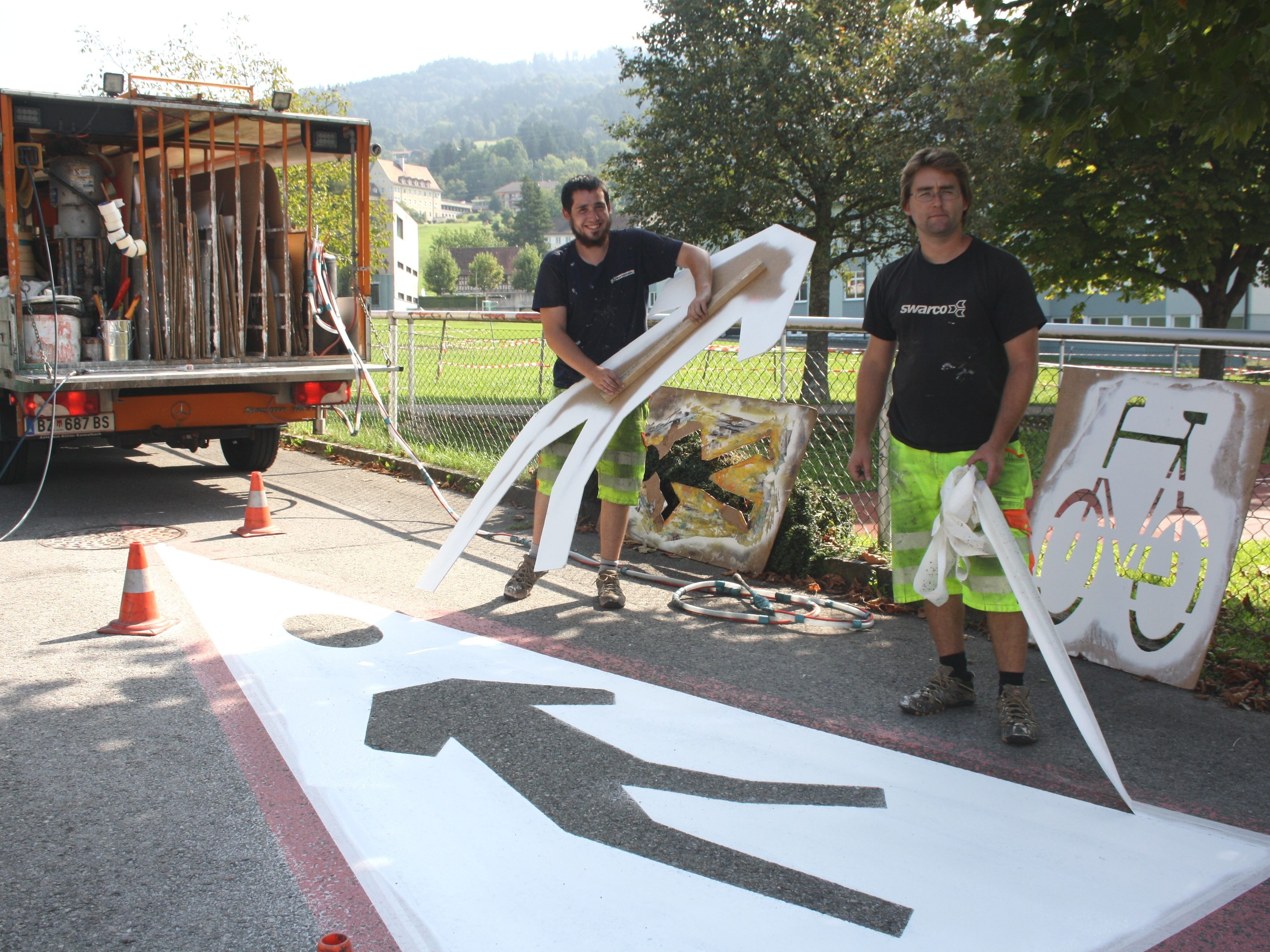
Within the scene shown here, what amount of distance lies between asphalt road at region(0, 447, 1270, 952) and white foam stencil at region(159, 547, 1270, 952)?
0.43 feet

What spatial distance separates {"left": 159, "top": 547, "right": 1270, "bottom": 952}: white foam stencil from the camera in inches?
97.5

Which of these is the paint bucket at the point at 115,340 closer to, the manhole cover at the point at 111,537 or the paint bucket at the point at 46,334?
the paint bucket at the point at 46,334

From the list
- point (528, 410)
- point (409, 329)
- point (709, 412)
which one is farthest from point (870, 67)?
point (709, 412)

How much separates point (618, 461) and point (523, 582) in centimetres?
84

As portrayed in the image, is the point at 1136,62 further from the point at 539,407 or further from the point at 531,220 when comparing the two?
the point at 531,220

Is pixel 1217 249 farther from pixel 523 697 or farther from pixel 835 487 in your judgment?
pixel 523 697

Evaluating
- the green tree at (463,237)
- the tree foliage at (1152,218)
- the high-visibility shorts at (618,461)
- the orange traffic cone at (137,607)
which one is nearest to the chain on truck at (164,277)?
the orange traffic cone at (137,607)

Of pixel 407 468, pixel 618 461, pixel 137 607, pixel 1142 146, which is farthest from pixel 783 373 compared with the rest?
pixel 1142 146

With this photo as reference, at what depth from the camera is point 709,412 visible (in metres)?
6.36

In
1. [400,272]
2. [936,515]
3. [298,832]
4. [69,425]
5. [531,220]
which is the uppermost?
[531,220]

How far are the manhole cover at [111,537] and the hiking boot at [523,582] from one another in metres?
2.63

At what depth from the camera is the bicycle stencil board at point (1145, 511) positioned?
408 centimetres

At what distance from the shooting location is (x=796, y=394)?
6809 mm

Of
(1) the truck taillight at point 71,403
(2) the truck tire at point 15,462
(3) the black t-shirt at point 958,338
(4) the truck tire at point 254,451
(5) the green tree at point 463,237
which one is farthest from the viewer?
(5) the green tree at point 463,237
